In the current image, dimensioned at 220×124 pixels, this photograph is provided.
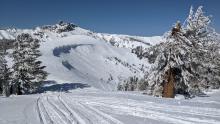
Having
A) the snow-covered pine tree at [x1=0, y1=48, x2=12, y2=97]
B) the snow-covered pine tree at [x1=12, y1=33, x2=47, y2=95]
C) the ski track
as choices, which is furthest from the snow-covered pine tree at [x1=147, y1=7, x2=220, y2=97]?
the snow-covered pine tree at [x1=0, y1=48, x2=12, y2=97]

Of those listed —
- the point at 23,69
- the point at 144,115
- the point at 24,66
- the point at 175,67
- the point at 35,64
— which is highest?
the point at 35,64

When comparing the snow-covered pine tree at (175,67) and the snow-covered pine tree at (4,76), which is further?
the snow-covered pine tree at (4,76)

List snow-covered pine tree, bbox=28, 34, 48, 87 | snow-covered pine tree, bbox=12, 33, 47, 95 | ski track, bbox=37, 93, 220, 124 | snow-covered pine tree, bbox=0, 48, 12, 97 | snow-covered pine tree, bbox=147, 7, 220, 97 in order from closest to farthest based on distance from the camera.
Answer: ski track, bbox=37, 93, 220, 124 → snow-covered pine tree, bbox=147, 7, 220, 97 → snow-covered pine tree, bbox=12, 33, 47, 95 → snow-covered pine tree, bbox=28, 34, 48, 87 → snow-covered pine tree, bbox=0, 48, 12, 97

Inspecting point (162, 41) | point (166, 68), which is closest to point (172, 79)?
point (166, 68)

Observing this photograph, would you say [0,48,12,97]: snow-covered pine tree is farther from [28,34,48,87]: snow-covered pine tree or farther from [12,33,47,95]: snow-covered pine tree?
[28,34,48,87]: snow-covered pine tree

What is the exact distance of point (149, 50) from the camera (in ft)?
111

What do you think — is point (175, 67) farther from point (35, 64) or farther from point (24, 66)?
point (35, 64)

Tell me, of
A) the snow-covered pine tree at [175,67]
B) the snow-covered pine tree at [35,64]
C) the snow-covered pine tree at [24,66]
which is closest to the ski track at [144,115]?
the snow-covered pine tree at [175,67]

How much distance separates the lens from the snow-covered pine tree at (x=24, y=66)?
53312 millimetres

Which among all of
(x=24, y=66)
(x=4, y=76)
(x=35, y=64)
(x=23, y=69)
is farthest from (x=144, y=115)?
(x=4, y=76)

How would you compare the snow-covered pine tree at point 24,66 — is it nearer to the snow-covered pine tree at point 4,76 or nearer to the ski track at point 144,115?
the snow-covered pine tree at point 4,76

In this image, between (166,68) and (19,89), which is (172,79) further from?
(19,89)

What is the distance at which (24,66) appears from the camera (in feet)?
174

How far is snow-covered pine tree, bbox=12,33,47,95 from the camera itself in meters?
53.3
